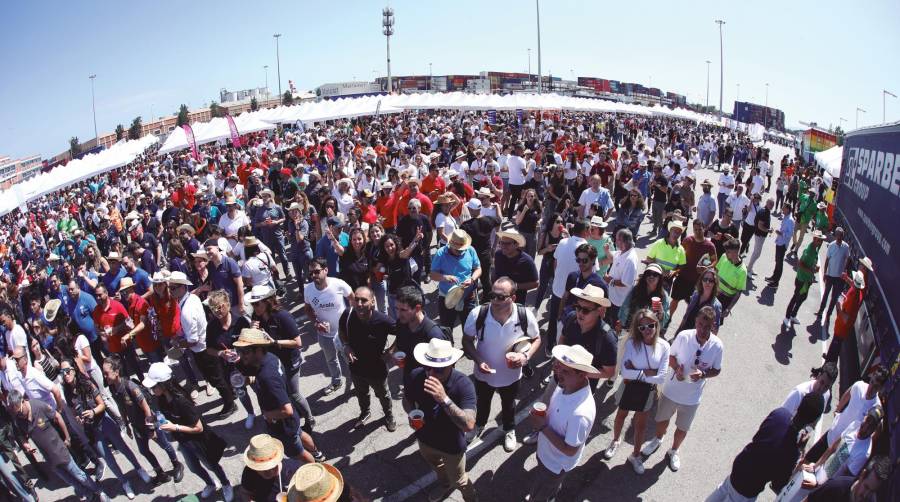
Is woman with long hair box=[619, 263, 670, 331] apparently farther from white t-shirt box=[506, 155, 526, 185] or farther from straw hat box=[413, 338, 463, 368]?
white t-shirt box=[506, 155, 526, 185]

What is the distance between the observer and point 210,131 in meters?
20.7

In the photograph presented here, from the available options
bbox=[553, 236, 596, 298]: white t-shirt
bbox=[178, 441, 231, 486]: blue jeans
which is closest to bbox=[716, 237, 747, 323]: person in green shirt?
bbox=[553, 236, 596, 298]: white t-shirt

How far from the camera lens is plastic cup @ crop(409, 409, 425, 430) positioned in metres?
3.43

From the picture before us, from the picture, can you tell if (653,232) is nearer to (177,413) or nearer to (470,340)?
(470,340)

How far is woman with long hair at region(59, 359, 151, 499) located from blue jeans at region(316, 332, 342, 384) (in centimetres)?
198

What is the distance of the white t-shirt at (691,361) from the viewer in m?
4.23

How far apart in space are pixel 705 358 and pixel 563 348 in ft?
5.27

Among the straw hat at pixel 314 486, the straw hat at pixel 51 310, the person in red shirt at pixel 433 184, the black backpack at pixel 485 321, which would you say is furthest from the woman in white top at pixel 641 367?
the straw hat at pixel 51 310

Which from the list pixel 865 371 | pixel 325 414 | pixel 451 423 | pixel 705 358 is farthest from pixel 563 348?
pixel 865 371

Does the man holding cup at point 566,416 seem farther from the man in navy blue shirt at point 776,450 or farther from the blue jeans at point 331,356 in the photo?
the blue jeans at point 331,356

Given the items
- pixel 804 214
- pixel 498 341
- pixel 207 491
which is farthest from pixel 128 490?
pixel 804 214

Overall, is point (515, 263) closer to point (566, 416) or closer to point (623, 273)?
point (623, 273)

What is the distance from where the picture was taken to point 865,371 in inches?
197

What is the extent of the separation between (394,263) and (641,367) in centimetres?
316
